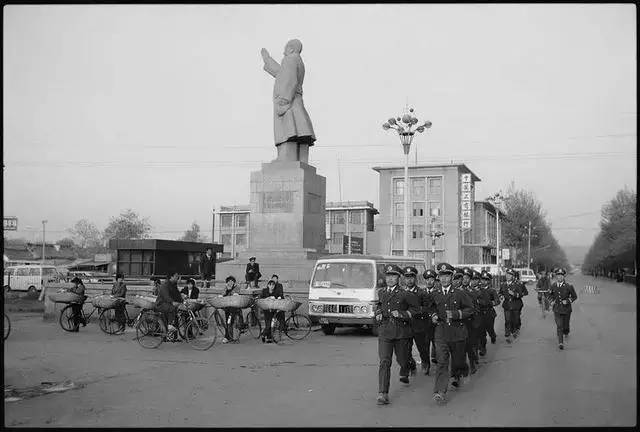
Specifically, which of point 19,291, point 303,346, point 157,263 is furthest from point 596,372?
point 19,291

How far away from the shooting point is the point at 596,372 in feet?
36.1

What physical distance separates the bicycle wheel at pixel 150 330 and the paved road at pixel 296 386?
27cm

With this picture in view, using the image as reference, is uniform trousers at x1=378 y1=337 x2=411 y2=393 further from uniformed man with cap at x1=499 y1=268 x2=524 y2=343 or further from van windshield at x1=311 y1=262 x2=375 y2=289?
uniformed man with cap at x1=499 y1=268 x2=524 y2=343

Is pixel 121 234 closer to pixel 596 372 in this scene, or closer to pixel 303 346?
pixel 303 346

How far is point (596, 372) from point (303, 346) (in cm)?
605

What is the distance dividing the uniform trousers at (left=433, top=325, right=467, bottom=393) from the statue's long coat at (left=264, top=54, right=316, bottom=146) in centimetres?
1504

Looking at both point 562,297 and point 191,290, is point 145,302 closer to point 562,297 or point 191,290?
point 191,290

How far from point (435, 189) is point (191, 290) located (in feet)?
210

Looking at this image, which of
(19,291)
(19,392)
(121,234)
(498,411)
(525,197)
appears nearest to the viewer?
(498,411)

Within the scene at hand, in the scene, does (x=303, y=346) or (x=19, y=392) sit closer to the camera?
(x=19, y=392)

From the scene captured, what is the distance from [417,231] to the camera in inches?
3063

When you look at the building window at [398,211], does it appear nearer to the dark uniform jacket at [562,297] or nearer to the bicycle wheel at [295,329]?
the bicycle wheel at [295,329]

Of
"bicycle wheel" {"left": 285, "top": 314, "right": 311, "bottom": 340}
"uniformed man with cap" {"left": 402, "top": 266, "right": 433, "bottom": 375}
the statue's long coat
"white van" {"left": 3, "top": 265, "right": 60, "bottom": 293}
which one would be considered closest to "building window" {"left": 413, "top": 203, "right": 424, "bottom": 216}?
"white van" {"left": 3, "top": 265, "right": 60, "bottom": 293}

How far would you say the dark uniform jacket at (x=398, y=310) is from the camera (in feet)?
29.1
